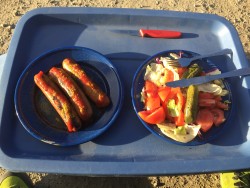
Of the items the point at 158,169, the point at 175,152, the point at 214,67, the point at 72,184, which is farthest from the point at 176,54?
the point at 72,184

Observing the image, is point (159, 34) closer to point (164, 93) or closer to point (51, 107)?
point (164, 93)

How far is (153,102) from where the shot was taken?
159 cm

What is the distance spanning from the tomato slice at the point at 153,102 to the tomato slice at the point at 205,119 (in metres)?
0.21

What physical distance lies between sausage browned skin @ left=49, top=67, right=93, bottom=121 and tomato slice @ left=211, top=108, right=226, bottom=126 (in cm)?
63

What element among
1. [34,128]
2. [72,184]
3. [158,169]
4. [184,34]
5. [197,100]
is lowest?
[72,184]

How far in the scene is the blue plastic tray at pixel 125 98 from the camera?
151 cm

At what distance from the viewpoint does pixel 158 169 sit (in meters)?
1.50

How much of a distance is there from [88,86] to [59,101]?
166 mm

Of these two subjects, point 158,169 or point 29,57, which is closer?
point 158,169

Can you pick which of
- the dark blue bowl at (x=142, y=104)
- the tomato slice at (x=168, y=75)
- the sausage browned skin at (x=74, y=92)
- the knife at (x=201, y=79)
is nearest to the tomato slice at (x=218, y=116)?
the dark blue bowl at (x=142, y=104)

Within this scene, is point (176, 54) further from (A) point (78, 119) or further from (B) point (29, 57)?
(B) point (29, 57)

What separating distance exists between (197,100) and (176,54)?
0.36 metres

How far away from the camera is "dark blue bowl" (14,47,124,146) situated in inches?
61.6

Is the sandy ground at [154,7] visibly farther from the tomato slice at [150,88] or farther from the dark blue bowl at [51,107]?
the tomato slice at [150,88]
